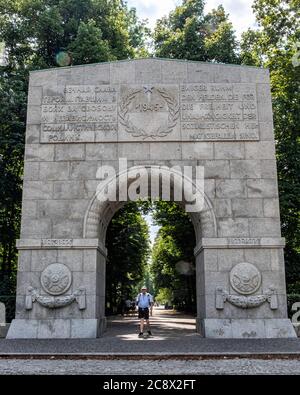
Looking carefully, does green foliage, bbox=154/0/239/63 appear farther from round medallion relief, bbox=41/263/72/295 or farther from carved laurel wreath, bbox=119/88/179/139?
round medallion relief, bbox=41/263/72/295

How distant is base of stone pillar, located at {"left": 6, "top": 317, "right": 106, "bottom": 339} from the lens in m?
14.0

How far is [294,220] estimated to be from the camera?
22031 millimetres

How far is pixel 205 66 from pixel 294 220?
9.50m

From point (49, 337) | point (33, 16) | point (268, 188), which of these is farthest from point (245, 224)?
point (33, 16)

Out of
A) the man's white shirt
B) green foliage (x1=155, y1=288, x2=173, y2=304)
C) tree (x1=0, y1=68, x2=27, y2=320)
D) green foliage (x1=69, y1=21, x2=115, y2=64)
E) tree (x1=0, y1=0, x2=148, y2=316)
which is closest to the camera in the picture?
the man's white shirt

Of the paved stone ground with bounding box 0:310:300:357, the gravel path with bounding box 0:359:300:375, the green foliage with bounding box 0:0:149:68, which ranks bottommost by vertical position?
the paved stone ground with bounding box 0:310:300:357

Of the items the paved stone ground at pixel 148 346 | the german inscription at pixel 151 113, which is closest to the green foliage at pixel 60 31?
the german inscription at pixel 151 113

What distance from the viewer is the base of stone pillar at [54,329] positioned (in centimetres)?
1403

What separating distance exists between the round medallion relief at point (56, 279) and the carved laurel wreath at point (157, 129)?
5.02 m

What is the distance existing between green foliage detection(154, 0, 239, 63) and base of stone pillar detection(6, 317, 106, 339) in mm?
19519

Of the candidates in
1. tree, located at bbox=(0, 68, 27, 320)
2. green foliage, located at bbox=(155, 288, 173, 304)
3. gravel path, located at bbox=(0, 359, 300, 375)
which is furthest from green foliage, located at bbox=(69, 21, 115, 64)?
green foliage, located at bbox=(155, 288, 173, 304)

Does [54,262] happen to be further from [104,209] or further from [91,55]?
[91,55]

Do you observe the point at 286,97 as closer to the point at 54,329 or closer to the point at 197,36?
the point at 197,36

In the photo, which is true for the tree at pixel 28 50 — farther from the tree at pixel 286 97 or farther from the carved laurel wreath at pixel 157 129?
the tree at pixel 286 97
